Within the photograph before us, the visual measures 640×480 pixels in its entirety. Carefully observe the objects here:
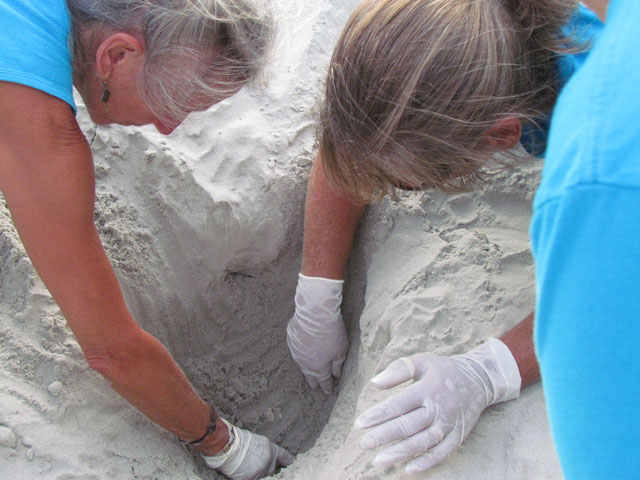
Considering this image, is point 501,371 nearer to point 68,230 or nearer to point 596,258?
point 596,258

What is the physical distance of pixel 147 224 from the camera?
→ 1982 mm

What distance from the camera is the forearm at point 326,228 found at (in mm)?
1854

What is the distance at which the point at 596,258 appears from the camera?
61cm

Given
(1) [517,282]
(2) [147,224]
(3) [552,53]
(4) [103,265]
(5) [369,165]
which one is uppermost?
(3) [552,53]

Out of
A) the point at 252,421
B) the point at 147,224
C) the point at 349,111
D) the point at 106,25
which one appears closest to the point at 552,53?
the point at 349,111

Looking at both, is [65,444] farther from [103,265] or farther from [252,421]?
[252,421]

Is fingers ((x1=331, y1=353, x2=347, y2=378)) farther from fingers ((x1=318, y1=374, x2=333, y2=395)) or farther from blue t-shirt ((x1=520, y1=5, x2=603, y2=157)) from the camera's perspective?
blue t-shirt ((x1=520, y1=5, x2=603, y2=157))

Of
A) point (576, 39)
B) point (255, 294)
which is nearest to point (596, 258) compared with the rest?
point (576, 39)

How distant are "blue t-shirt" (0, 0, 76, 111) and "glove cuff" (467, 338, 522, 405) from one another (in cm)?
117

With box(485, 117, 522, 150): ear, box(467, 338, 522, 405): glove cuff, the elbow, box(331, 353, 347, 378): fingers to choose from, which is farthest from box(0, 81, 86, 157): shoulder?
box(331, 353, 347, 378): fingers

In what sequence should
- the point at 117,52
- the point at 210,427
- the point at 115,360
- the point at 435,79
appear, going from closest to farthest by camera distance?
the point at 435,79, the point at 117,52, the point at 115,360, the point at 210,427

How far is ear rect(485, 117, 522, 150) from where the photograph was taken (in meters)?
1.11

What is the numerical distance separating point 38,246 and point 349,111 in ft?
2.40

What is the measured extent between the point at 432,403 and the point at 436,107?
0.71 meters
